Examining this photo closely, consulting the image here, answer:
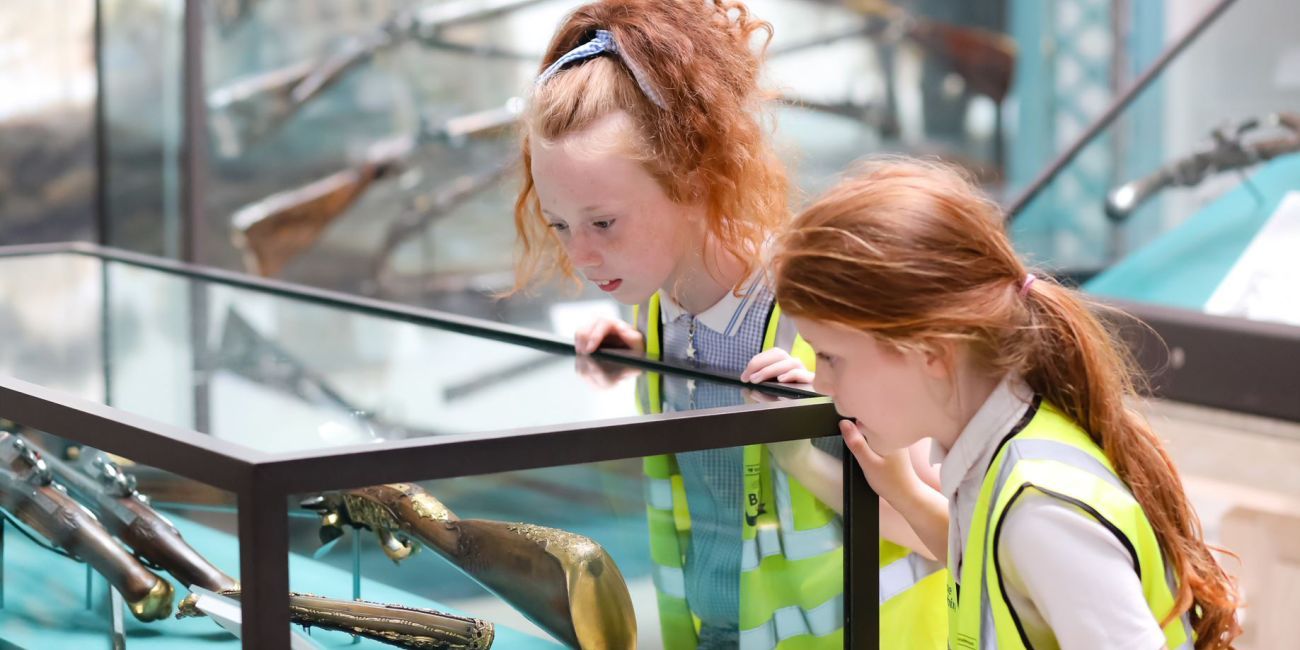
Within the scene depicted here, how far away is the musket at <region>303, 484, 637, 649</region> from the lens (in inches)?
25.3

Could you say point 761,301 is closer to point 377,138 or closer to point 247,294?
point 247,294

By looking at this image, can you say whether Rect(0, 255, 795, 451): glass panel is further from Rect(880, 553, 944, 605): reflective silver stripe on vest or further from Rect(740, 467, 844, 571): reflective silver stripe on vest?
Rect(880, 553, 944, 605): reflective silver stripe on vest

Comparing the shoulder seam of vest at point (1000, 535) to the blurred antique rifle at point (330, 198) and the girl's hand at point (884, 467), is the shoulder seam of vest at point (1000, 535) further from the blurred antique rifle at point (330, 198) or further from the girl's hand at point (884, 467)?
the blurred antique rifle at point (330, 198)

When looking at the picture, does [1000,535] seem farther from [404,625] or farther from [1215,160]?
[1215,160]

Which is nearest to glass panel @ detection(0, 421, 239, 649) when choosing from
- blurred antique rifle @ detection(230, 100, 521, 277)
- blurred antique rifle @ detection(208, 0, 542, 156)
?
blurred antique rifle @ detection(230, 100, 521, 277)

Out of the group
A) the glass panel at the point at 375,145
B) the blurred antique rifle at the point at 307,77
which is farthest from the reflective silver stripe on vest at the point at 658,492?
the blurred antique rifle at the point at 307,77

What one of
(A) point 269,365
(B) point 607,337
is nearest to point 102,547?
(B) point 607,337

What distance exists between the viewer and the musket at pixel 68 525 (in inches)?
26.8

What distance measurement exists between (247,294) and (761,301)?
0.68 metres

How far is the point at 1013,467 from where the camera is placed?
0.68 m

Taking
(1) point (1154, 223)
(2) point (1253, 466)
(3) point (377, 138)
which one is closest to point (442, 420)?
(2) point (1253, 466)

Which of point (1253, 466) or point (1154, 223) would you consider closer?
point (1253, 466)

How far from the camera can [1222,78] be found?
7.49 feet

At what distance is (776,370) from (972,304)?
0.56 feet
